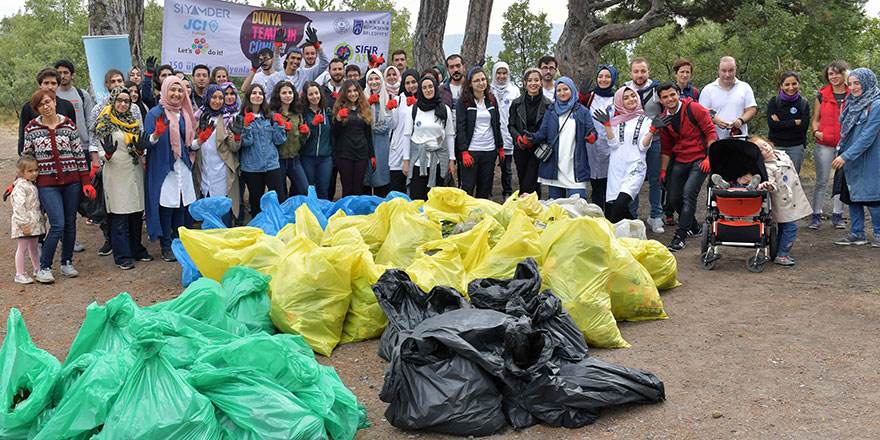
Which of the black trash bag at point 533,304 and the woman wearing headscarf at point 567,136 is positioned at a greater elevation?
the woman wearing headscarf at point 567,136

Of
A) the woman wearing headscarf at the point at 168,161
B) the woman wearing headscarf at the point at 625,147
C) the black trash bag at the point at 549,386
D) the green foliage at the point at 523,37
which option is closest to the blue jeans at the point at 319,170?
the woman wearing headscarf at the point at 168,161

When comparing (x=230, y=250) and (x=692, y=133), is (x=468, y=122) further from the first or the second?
(x=230, y=250)

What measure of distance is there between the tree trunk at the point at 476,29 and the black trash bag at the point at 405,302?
8.02 meters

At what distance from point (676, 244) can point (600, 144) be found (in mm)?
1256

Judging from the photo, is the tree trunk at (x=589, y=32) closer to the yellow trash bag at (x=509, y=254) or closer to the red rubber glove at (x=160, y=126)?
the red rubber glove at (x=160, y=126)

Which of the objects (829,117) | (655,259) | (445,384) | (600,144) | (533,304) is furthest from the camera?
(829,117)

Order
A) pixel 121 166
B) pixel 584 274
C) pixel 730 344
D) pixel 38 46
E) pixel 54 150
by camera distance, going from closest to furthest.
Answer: pixel 730 344
pixel 584 274
pixel 54 150
pixel 121 166
pixel 38 46

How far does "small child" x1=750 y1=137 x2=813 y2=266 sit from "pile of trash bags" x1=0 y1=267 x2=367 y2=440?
14.1ft

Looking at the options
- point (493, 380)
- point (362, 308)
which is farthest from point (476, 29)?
point (493, 380)

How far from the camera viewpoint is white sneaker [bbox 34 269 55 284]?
20.0 feet

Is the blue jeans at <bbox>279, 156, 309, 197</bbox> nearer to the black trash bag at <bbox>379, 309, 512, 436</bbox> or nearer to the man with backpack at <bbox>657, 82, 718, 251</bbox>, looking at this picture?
the man with backpack at <bbox>657, 82, 718, 251</bbox>

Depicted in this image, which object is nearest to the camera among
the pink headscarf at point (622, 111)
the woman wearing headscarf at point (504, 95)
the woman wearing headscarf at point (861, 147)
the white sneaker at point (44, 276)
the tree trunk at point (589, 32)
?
the white sneaker at point (44, 276)

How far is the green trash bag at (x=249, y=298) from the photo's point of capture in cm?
450

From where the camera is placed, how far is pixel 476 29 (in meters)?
12.0
